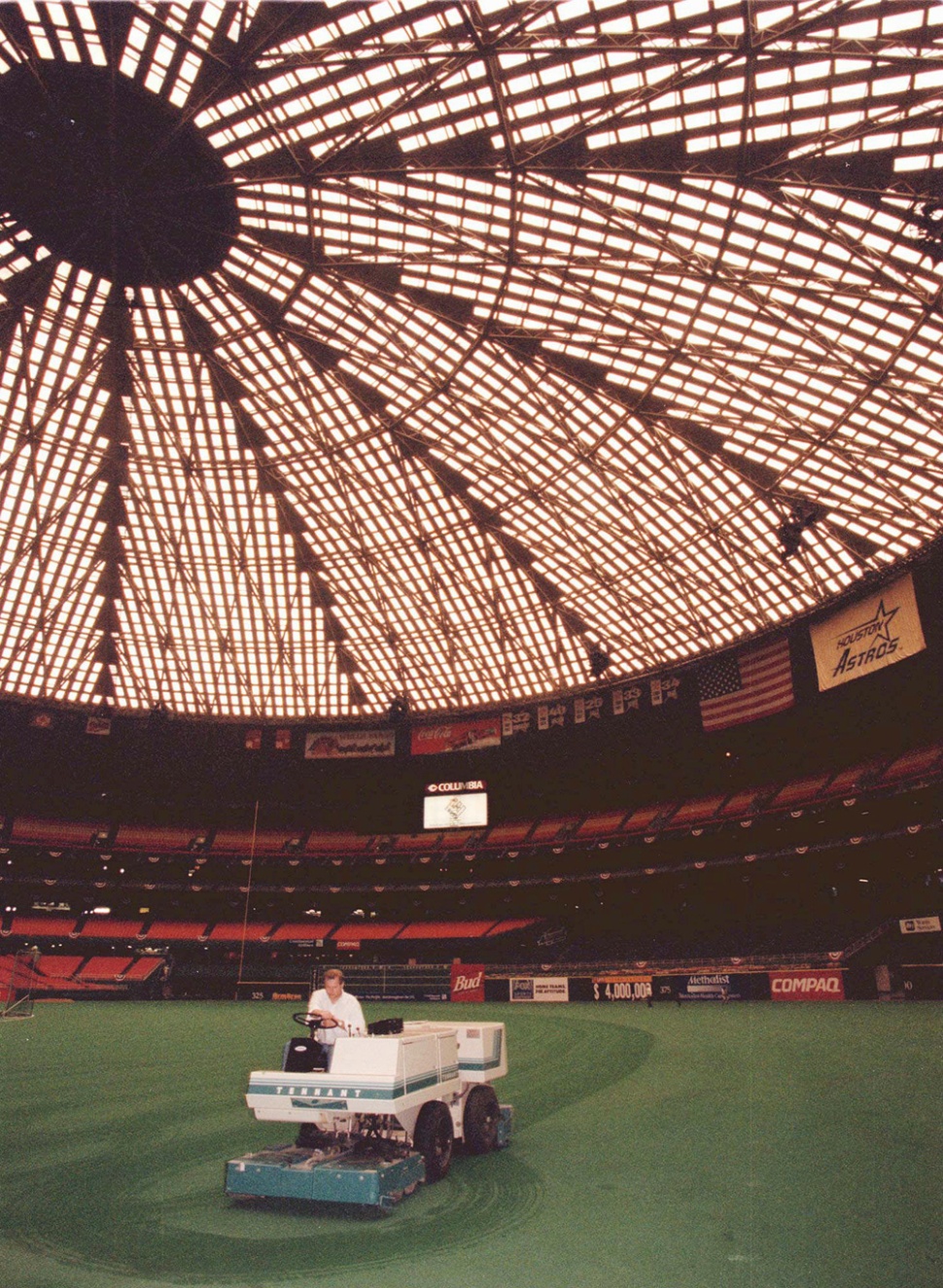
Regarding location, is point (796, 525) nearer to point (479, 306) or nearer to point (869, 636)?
point (869, 636)

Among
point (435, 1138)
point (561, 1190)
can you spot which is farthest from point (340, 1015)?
point (561, 1190)

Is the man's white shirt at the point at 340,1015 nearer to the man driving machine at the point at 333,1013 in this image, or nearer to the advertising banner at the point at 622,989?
the man driving machine at the point at 333,1013

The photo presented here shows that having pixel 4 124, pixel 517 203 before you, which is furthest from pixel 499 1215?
pixel 4 124

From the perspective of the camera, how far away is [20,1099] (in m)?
12.8

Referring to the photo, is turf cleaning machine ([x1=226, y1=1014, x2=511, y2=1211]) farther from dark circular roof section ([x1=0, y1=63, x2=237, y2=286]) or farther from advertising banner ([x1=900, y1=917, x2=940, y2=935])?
advertising banner ([x1=900, y1=917, x2=940, y2=935])

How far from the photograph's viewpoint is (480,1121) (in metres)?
8.68

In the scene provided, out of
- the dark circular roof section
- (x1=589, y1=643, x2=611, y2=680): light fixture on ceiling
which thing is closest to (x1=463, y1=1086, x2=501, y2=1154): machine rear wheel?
the dark circular roof section

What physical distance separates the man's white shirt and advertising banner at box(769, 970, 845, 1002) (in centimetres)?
3043

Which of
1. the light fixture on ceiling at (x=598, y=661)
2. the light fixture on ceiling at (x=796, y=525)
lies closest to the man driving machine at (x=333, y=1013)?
the light fixture on ceiling at (x=796, y=525)

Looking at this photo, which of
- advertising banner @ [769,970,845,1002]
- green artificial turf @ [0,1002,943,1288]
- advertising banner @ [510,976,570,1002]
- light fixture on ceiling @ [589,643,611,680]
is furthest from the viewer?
light fixture on ceiling @ [589,643,611,680]

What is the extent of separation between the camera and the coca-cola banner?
43.4 meters

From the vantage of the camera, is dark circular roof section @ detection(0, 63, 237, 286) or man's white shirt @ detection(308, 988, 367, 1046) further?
dark circular roof section @ detection(0, 63, 237, 286)

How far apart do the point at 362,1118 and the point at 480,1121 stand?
64.5 inches

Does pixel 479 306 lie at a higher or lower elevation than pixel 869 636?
higher
